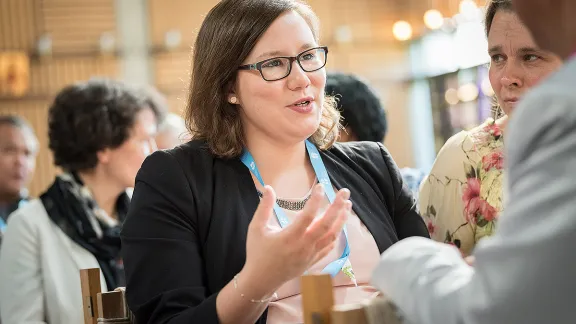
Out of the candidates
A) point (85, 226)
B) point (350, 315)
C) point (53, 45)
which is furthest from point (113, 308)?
point (53, 45)

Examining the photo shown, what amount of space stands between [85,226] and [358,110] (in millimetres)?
1398

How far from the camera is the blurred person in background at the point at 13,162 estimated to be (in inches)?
239

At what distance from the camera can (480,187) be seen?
2.78m

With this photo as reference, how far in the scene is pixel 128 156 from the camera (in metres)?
4.16

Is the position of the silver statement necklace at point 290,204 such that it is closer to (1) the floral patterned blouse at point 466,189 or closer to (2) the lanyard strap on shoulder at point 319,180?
(2) the lanyard strap on shoulder at point 319,180

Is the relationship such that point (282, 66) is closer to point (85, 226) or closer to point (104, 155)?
point (85, 226)

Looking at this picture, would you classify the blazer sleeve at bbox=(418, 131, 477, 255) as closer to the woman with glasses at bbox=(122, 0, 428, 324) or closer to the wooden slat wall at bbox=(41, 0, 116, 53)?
the woman with glasses at bbox=(122, 0, 428, 324)

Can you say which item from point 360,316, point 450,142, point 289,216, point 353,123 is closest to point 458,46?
point 353,123

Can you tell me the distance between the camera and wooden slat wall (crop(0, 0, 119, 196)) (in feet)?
33.9

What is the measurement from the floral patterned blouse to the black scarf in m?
1.67

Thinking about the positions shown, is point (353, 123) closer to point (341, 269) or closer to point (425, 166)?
point (341, 269)

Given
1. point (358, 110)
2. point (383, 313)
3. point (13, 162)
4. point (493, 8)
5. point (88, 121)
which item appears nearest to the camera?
point (383, 313)

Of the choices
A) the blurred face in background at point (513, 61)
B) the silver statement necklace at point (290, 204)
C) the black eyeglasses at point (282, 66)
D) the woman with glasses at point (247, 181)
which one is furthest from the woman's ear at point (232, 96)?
the blurred face in background at point (513, 61)

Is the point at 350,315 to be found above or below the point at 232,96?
below
